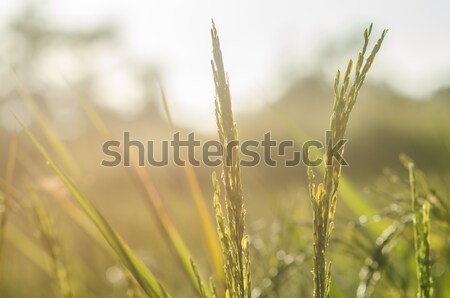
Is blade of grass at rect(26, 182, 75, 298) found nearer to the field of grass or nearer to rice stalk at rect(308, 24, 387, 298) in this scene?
the field of grass

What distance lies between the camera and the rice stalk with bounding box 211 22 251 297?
0.72 metres

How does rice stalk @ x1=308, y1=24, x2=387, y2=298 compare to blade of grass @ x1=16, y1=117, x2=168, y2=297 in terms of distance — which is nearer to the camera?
rice stalk @ x1=308, y1=24, x2=387, y2=298

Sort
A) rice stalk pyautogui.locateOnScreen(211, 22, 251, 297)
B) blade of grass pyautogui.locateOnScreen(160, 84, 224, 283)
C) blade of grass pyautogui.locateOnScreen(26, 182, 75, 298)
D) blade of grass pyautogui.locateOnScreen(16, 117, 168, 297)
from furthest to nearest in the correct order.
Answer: blade of grass pyautogui.locateOnScreen(160, 84, 224, 283) → blade of grass pyautogui.locateOnScreen(26, 182, 75, 298) → blade of grass pyautogui.locateOnScreen(16, 117, 168, 297) → rice stalk pyautogui.locateOnScreen(211, 22, 251, 297)

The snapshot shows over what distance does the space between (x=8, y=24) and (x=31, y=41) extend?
2.47 metres

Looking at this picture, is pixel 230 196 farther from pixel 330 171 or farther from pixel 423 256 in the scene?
pixel 423 256

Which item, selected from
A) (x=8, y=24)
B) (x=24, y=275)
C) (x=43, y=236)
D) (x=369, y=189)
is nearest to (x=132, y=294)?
(x=43, y=236)

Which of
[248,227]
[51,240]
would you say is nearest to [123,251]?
[51,240]

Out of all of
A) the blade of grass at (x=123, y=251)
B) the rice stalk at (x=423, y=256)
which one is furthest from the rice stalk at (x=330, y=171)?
the blade of grass at (x=123, y=251)

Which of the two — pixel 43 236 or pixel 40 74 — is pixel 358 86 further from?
pixel 40 74

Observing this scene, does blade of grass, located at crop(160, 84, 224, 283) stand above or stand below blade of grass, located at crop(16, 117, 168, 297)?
above

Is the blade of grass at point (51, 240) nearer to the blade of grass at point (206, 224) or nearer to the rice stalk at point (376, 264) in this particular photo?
the blade of grass at point (206, 224)

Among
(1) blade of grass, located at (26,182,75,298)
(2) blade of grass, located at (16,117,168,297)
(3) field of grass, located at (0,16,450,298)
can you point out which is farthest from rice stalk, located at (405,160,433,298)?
(1) blade of grass, located at (26,182,75,298)

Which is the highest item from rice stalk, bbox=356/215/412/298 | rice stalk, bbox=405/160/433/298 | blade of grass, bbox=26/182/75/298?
blade of grass, bbox=26/182/75/298

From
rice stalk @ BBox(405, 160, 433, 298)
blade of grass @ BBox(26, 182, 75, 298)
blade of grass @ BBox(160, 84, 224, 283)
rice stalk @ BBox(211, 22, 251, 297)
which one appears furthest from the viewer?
blade of grass @ BBox(160, 84, 224, 283)
